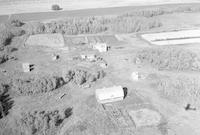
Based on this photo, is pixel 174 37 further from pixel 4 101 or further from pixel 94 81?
pixel 4 101

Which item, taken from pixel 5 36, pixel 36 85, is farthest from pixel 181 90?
pixel 5 36

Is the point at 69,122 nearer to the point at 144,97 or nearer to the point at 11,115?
the point at 11,115

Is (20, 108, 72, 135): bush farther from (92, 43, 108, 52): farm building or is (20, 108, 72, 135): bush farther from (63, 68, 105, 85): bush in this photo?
(92, 43, 108, 52): farm building

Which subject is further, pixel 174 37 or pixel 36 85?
pixel 174 37

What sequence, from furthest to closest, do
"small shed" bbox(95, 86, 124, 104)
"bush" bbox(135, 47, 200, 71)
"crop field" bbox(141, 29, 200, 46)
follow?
"crop field" bbox(141, 29, 200, 46) → "bush" bbox(135, 47, 200, 71) → "small shed" bbox(95, 86, 124, 104)

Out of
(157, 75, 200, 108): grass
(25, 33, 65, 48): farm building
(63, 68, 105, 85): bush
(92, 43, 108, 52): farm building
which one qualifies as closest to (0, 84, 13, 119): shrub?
(63, 68, 105, 85): bush

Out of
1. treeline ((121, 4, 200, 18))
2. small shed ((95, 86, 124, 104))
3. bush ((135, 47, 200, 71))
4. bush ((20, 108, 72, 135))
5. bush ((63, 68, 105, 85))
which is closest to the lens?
bush ((20, 108, 72, 135))
